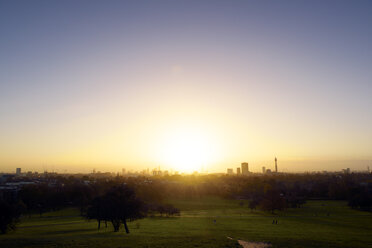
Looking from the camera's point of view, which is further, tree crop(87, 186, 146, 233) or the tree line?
the tree line

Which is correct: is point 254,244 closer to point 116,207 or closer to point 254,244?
point 254,244

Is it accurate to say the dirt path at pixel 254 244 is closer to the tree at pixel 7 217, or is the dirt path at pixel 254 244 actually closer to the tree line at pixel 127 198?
the tree line at pixel 127 198

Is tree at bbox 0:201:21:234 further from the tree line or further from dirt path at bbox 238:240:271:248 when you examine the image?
dirt path at bbox 238:240:271:248

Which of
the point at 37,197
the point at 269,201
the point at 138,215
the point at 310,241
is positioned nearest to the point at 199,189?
the point at 269,201

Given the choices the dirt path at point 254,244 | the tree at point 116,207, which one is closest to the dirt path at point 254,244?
the dirt path at point 254,244

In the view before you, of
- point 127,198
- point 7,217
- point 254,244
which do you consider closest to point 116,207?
point 127,198

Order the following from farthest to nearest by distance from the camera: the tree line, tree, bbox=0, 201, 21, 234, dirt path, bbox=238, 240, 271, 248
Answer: the tree line → tree, bbox=0, 201, 21, 234 → dirt path, bbox=238, 240, 271, 248

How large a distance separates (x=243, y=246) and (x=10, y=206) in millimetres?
45227

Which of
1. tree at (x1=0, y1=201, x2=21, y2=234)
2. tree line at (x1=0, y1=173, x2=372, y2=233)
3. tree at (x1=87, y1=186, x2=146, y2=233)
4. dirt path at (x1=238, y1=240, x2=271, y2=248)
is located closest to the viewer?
dirt path at (x1=238, y1=240, x2=271, y2=248)

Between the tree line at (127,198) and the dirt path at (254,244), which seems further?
the tree line at (127,198)

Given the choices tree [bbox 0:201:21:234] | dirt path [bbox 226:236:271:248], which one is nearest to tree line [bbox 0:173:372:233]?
tree [bbox 0:201:21:234]

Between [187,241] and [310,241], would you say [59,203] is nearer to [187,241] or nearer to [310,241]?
[187,241]

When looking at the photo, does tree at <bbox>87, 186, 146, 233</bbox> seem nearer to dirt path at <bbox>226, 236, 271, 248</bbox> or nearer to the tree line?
the tree line

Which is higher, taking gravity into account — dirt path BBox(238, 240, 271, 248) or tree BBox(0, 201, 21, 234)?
tree BBox(0, 201, 21, 234)
